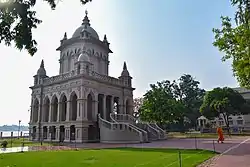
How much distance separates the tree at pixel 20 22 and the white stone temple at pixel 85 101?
21.7m

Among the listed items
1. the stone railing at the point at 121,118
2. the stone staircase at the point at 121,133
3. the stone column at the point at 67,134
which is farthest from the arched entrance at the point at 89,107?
the stone column at the point at 67,134

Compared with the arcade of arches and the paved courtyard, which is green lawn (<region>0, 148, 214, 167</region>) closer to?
the paved courtyard

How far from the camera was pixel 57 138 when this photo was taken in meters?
33.5

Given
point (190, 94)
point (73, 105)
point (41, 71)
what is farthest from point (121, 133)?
point (190, 94)

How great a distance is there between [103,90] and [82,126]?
272 inches

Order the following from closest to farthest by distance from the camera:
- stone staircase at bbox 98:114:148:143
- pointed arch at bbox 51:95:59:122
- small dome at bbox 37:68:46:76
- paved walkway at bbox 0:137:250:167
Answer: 1. paved walkway at bbox 0:137:250:167
2. stone staircase at bbox 98:114:148:143
3. pointed arch at bbox 51:95:59:122
4. small dome at bbox 37:68:46:76

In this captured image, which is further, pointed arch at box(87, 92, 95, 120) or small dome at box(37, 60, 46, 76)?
small dome at box(37, 60, 46, 76)

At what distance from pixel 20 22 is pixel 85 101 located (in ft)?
76.8

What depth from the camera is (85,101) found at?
102ft

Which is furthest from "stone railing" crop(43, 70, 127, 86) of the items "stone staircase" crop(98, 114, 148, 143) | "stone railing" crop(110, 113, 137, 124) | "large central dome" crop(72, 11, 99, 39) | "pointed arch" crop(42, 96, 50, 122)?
"large central dome" crop(72, 11, 99, 39)

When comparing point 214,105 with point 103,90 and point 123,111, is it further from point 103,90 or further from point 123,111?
point 103,90

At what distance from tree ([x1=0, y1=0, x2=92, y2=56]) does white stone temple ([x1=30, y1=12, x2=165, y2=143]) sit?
2169 centimetres

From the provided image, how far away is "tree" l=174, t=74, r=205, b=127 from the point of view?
2726 inches

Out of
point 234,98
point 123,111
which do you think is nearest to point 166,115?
point 123,111
